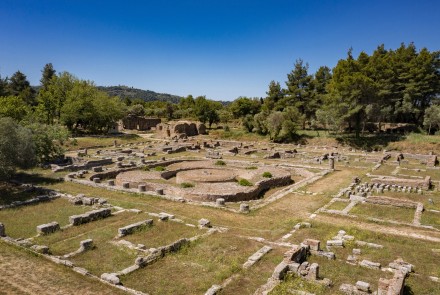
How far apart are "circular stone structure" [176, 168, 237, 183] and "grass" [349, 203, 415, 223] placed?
1139 cm

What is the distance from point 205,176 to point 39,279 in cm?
1926

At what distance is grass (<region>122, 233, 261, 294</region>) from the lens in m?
12.1

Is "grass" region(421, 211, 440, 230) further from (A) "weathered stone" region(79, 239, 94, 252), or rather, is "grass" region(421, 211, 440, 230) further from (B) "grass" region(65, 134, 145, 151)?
(B) "grass" region(65, 134, 145, 151)

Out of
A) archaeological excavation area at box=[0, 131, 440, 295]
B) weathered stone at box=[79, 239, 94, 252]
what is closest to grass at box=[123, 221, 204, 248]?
archaeological excavation area at box=[0, 131, 440, 295]

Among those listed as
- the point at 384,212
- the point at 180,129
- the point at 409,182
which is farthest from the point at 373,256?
the point at 180,129

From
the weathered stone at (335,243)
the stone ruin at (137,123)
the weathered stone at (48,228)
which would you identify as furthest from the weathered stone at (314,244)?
the stone ruin at (137,123)

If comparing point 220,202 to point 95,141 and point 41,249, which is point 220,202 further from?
point 95,141

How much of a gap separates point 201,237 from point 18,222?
33.4ft

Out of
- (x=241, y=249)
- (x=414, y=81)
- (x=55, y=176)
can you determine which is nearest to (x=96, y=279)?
(x=241, y=249)

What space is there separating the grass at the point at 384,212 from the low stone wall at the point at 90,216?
15.0 meters

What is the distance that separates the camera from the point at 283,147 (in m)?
56.0

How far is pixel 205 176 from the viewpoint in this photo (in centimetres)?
3039

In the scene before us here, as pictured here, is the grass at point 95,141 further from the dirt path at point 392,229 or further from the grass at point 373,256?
the grass at point 373,256

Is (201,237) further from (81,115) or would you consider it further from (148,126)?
(148,126)
